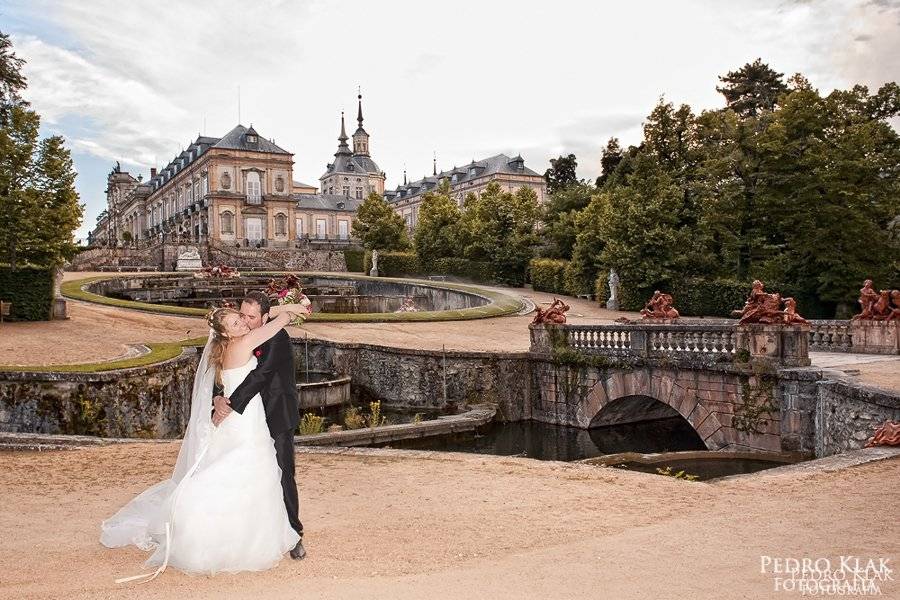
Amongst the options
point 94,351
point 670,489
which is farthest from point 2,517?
point 94,351

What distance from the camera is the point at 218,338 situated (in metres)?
5.28

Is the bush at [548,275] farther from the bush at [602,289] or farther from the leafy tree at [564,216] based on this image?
the bush at [602,289]

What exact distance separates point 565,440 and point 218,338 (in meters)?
13.3

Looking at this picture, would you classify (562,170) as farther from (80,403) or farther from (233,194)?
(80,403)

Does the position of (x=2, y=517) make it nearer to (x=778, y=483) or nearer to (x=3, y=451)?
(x=3, y=451)

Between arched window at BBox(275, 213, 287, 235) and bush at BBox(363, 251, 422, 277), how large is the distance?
24.0m

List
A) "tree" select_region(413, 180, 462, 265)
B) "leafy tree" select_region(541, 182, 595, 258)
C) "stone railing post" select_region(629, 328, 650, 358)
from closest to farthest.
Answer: "stone railing post" select_region(629, 328, 650, 358) < "leafy tree" select_region(541, 182, 595, 258) < "tree" select_region(413, 180, 462, 265)

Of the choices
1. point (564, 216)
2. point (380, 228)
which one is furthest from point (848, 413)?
point (380, 228)

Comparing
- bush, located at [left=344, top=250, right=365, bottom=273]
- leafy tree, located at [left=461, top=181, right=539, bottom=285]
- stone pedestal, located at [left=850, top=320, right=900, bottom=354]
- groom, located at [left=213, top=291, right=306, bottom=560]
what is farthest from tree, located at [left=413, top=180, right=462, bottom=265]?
groom, located at [left=213, top=291, right=306, bottom=560]

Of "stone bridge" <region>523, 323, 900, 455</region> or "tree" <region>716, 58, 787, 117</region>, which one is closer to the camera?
"stone bridge" <region>523, 323, 900, 455</region>

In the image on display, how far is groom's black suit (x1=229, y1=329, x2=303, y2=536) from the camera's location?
5.19m

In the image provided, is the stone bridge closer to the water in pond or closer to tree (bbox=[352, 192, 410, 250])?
the water in pond

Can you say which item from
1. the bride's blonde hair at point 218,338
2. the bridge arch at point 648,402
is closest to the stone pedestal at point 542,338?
the bridge arch at point 648,402

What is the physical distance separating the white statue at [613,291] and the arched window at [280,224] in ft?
169
